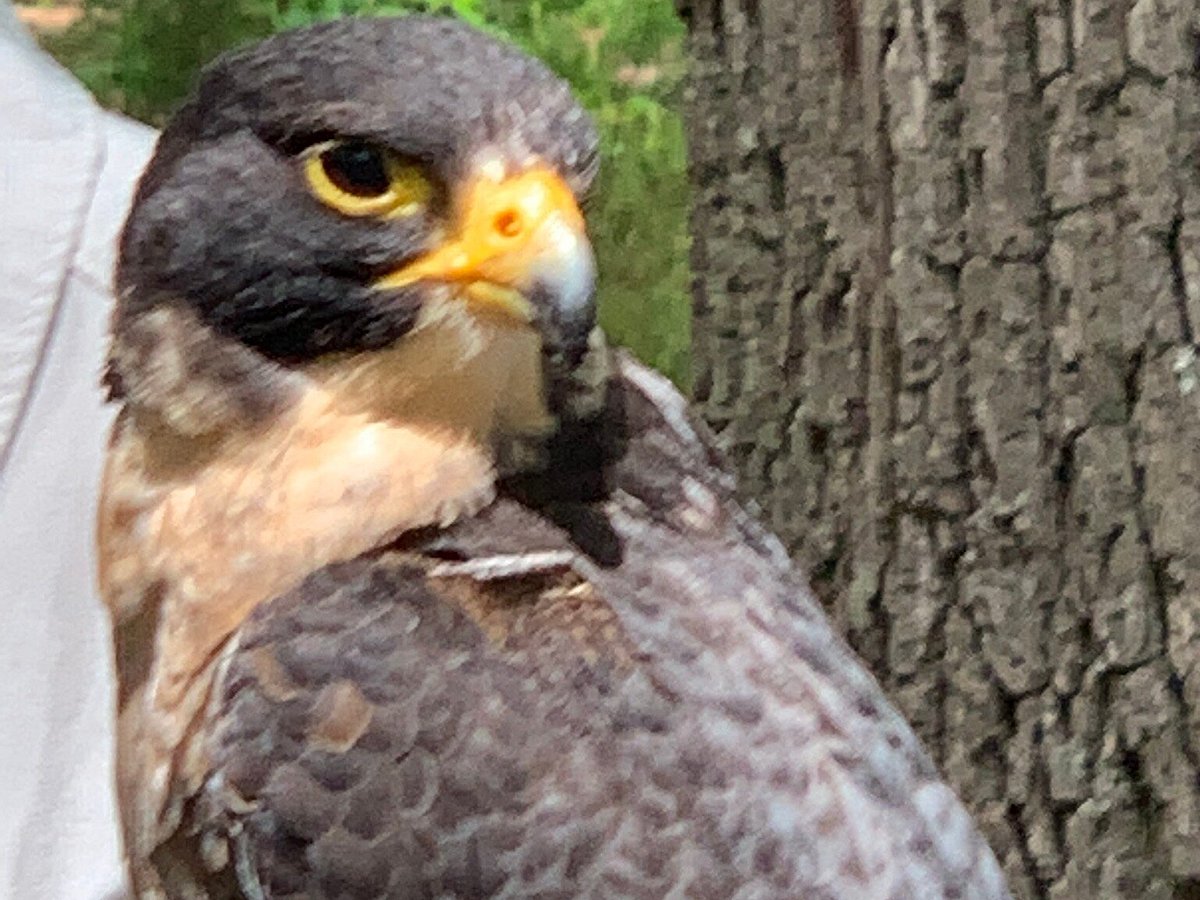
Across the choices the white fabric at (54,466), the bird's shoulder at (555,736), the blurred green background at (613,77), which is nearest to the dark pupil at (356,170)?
the bird's shoulder at (555,736)

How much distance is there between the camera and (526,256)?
2.10ft

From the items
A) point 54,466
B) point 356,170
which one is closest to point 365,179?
point 356,170

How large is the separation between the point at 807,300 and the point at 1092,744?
1.11 feet

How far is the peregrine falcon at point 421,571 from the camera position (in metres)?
0.63

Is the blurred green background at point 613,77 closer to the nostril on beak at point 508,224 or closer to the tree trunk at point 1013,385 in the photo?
the tree trunk at point 1013,385

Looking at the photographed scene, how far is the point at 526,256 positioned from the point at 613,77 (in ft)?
1.69

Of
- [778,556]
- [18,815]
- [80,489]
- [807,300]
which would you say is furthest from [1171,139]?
[18,815]

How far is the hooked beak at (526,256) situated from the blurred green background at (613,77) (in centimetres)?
39

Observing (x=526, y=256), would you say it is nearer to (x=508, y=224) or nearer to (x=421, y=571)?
(x=508, y=224)

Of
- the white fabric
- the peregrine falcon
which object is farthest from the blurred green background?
the peregrine falcon

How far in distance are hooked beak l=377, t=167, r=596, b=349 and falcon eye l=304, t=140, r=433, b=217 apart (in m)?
0.02

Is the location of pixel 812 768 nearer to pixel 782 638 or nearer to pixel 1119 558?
pixel 782 638

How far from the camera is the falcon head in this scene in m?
0.64

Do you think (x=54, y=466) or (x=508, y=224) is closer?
(x=508, y=224)
